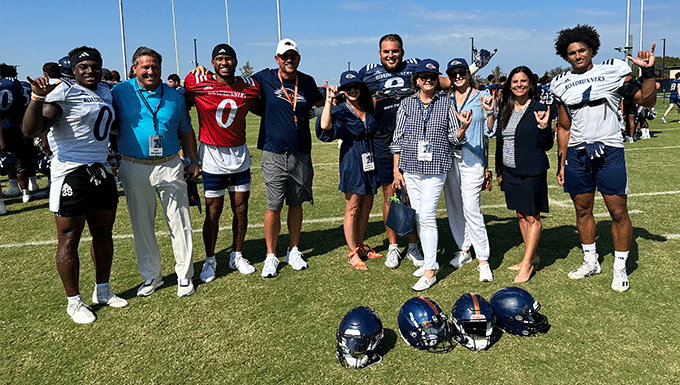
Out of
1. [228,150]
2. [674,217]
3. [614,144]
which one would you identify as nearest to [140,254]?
[228,150]

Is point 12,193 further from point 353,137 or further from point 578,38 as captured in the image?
point 578,38

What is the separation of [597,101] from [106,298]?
4770mm

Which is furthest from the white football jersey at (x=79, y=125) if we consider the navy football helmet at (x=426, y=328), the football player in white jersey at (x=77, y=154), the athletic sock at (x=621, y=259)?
the athletic sock at (x=621, y=259)

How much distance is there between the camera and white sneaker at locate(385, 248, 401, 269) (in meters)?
5.12

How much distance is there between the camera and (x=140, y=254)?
4.53 meters

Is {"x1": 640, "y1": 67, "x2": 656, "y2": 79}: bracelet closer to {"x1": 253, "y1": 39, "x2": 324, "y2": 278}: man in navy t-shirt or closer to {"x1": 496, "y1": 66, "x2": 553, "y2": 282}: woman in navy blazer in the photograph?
{"x1": 496, "y1": 66, "x2": 553, "y2": 282}: woman in navy blazer

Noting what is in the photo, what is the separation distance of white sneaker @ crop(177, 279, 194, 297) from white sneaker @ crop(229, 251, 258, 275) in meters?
0.60

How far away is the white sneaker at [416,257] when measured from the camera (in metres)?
5.10

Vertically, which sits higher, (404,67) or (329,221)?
(404,67)

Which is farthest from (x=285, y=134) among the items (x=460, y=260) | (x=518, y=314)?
(x=518, y=314)

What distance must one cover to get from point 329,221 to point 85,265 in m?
3.20

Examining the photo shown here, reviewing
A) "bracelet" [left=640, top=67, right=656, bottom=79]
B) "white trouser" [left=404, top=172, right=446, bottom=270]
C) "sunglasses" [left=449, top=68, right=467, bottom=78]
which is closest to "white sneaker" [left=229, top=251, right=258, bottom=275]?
"white trouser" [left=404, top=172, right=446, bottom=270]

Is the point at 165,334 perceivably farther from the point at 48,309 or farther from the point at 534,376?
the point at 534,376

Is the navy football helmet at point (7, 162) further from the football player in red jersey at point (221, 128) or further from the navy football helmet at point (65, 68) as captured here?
the football player in red jersey at point (221, 128)
